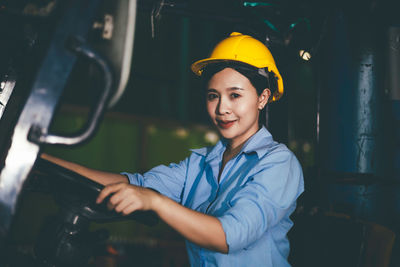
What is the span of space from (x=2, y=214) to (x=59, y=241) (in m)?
0.40

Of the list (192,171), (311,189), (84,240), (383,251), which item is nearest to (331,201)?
(311,189)

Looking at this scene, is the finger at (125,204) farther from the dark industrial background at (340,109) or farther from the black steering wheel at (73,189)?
the dark industrial background at (340,109)

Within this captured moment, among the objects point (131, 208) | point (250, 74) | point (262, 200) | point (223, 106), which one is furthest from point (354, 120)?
point (131, 208)

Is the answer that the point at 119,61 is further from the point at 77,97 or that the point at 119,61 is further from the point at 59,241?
the point at 77,97

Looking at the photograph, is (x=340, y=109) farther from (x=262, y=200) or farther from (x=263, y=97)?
(x=262, y=200)

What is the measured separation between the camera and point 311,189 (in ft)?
6.05

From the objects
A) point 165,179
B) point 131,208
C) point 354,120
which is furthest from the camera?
point 165,179

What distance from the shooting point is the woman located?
3.74 ft

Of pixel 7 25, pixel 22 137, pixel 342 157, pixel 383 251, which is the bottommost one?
pixel 383 251

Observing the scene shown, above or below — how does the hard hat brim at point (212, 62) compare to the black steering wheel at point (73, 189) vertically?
above

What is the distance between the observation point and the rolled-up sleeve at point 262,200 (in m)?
1.19

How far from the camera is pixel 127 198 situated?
1070 millimetres

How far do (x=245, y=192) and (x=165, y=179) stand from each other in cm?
73

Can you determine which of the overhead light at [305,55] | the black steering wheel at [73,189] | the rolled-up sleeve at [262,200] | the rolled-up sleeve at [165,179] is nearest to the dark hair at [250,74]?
the overhead light at [305,55]
